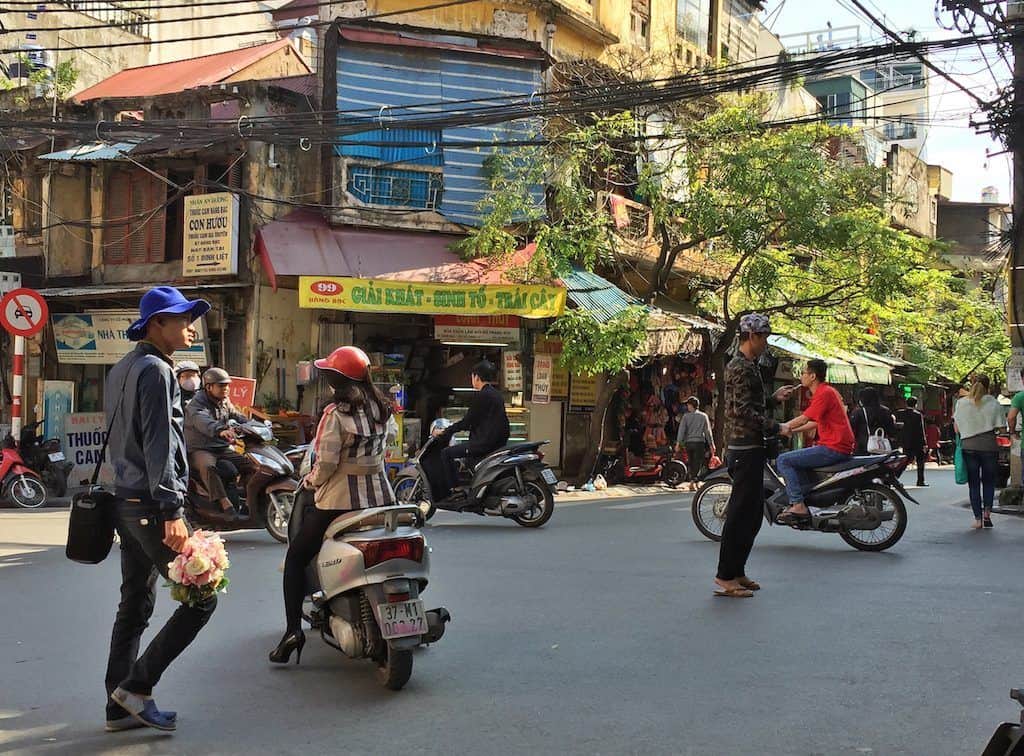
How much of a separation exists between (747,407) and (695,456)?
39.4ft

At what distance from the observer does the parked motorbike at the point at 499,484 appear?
12031 mm

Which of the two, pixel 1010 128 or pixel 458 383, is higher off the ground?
pixel 1010 128

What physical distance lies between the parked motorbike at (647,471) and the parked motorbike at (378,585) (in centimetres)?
1515

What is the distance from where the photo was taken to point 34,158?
66.6ft

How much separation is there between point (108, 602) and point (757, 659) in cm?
425

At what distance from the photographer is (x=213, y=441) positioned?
34.9 ft

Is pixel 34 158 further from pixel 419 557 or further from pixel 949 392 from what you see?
pixel 949 392

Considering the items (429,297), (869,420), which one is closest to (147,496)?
(429,297)

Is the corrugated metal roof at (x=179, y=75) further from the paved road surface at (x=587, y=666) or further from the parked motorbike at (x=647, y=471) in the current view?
the paved road surface at (x=587, y=666)

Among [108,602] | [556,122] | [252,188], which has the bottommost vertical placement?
[108,602]

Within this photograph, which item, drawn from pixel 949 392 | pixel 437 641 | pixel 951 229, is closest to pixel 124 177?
pixel 437 641

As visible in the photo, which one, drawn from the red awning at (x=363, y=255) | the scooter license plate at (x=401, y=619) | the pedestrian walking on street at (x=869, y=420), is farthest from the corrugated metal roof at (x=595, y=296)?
the scooter license plate at (x=401, y=619)

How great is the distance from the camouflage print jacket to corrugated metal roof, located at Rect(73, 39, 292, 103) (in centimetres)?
1437

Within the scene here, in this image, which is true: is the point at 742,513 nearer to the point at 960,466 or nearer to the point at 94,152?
the point at 960,466
